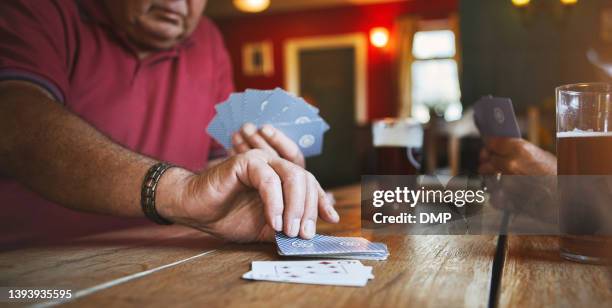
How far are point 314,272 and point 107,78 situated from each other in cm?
109

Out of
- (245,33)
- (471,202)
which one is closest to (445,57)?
(245,33)

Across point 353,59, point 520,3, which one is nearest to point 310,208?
point 520,3

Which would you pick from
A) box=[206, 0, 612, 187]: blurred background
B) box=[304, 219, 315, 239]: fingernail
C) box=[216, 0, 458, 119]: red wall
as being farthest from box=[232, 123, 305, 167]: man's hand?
box=[216, 0, 458, 119]: red wall

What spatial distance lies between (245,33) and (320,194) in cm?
905

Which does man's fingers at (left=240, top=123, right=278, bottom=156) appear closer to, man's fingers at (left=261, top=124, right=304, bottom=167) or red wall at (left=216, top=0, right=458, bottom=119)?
man's fingers at (left=261, top=124, right=304, bottom=167)

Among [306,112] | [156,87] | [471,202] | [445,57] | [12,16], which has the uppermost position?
[445,57]

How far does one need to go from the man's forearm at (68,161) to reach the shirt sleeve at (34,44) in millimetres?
87

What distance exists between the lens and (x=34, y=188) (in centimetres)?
97

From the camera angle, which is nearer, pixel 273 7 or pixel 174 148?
pixel 174 148

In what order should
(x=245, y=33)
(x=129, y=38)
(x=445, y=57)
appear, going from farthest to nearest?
(x=245, y=33) < (x=445, y=57) < (x=129, y=38)

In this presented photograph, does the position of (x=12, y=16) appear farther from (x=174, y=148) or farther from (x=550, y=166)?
(x=550, y=166)

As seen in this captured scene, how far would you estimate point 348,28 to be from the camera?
8875 mm

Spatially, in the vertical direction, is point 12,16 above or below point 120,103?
above

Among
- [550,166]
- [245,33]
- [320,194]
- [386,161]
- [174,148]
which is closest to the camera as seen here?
[320,194]
